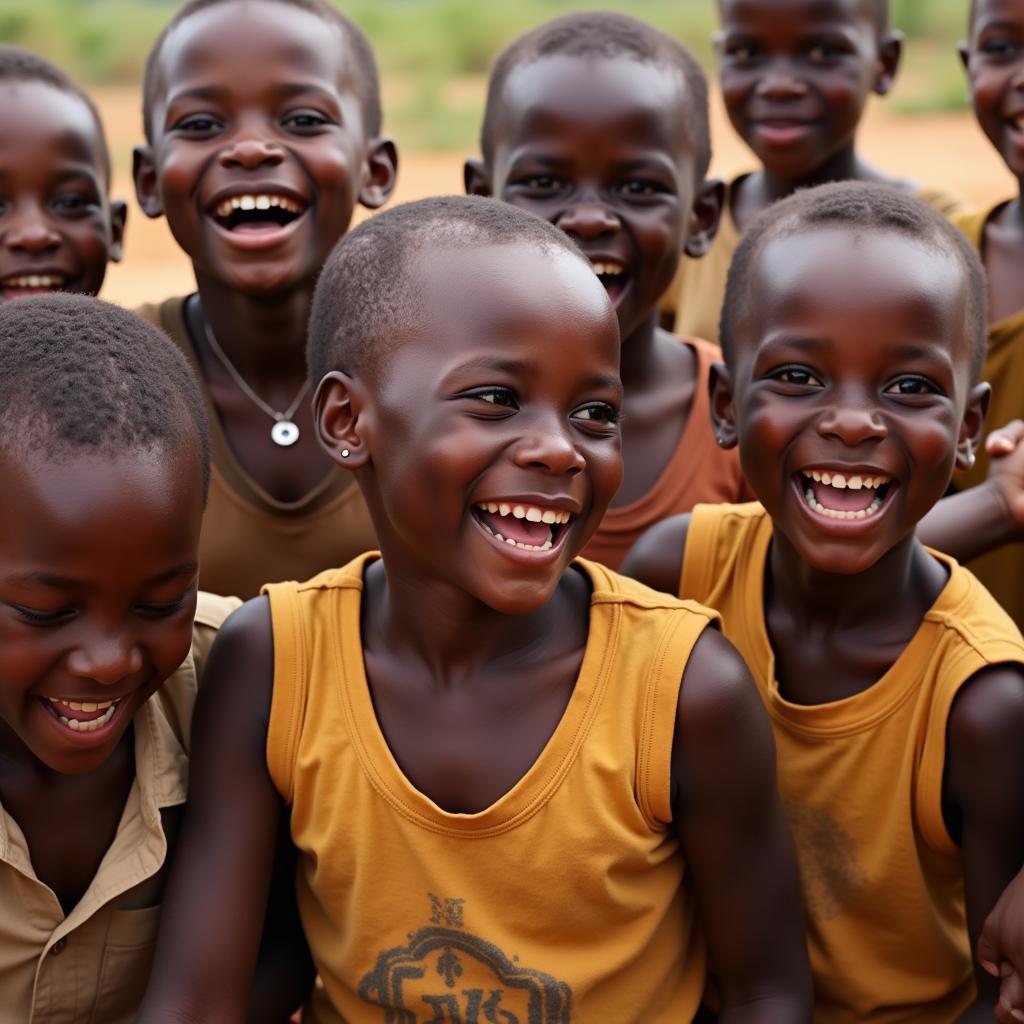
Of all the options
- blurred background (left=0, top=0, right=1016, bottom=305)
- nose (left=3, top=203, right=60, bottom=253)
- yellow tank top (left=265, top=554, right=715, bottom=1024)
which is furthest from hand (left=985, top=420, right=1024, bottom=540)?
blurred background (left=0, top=0, right=1016, bottom=305)

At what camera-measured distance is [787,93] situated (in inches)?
166

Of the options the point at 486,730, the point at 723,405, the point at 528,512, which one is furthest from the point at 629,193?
the point at 486,730

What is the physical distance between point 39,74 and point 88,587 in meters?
1.79

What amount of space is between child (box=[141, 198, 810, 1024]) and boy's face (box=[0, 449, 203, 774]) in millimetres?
195

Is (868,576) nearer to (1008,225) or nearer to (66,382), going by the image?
(66,382)

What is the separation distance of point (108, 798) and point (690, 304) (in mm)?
2414

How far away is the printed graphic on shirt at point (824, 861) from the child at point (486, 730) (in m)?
0.23

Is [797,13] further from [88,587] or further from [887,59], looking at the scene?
[88,587]

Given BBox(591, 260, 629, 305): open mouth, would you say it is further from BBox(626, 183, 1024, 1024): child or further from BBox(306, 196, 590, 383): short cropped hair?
BBox(306, 196, 590, 383): short cropped hair

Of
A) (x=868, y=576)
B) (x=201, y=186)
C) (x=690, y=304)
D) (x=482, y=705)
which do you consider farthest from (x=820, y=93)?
(x=482, y=705)

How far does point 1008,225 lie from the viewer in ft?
12.7

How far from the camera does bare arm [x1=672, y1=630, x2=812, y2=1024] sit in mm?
2309

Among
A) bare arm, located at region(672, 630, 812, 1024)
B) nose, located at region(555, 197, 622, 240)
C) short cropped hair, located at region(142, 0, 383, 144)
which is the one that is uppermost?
short cropped hair, located at region(142, 0, 383, 144)

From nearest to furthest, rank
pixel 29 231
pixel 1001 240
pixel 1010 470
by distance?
pixel 1010 470 → pixel 29 231 → pixel 1001 240
